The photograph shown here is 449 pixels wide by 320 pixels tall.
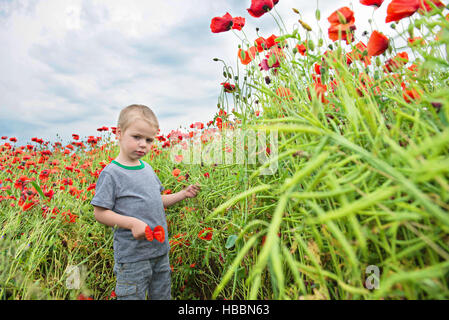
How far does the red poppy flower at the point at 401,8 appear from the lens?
923 millimetres

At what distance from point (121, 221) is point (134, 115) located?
0.49 m

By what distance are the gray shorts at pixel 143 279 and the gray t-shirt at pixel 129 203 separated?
3 cm

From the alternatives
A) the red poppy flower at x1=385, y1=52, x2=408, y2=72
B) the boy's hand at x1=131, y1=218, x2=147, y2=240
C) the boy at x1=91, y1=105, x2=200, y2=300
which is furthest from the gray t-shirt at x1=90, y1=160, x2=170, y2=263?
the red poppy flower at x1=385, y1=52, x2=408, y2=72

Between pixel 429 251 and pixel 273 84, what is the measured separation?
3.37ft

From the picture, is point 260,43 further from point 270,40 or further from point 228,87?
point 228,87

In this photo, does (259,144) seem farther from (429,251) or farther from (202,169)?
(202,169)

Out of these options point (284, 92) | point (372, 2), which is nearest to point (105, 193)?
point (284, 92)

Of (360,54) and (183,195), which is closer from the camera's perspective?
(360,54)

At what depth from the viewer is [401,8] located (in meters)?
0.93

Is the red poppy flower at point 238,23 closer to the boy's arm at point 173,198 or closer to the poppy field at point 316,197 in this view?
the poppy field at point 316,197
